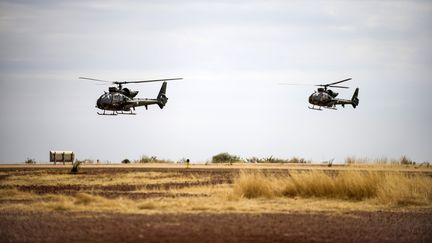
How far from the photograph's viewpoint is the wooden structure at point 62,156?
62844 millimetres

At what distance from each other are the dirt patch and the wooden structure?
126 feet

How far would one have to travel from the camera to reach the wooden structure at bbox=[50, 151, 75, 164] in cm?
6284

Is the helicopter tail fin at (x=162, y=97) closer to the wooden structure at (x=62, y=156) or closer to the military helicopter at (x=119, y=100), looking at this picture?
the military helicopter at (x=119, y=100)

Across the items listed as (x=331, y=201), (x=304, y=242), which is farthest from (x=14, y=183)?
(x=304, y=242)

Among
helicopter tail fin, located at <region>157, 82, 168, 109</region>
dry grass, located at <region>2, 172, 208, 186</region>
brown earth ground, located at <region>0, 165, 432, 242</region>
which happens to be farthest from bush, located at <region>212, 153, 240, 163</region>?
brown earth ground, located at <region>0, 165, 432, 242</region>

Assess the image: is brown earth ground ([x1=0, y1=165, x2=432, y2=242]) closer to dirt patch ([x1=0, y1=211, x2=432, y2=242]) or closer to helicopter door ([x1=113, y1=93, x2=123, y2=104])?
dirt patch ([x1=0, y1=211, x2=432, y2=242])

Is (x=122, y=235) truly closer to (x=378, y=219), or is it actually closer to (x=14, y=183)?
(x=378, y=219)

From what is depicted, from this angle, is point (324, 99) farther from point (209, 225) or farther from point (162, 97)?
point (209, 225)

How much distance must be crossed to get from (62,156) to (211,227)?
44.1 meters

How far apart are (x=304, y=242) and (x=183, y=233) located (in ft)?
11.2

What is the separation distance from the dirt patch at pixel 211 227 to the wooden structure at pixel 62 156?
3854 centimetres

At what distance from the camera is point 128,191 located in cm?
3334

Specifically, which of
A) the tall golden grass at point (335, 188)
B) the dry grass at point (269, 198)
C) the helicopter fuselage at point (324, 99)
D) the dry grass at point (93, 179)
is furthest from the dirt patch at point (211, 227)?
the helicopter fuselage at point (324, 99)

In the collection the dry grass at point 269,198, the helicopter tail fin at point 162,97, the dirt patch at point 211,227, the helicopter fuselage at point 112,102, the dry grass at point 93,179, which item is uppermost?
the helicopter tail fin at point 162,97
